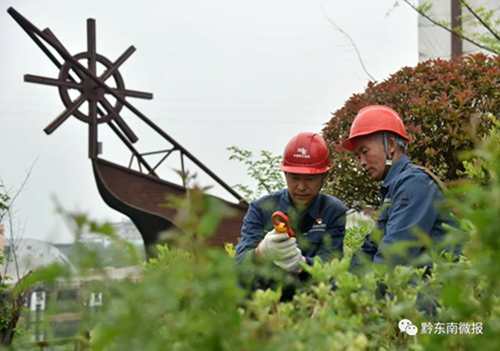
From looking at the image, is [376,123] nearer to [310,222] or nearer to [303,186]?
A: [303,186]

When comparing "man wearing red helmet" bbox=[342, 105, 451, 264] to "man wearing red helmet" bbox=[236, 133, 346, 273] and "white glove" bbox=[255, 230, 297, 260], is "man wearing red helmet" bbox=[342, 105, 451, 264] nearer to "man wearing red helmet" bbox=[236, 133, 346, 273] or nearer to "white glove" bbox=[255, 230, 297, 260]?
"man wearing red helmet" bbox=[236, 133, 346, 273]

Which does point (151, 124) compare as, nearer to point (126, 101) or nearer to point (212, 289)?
point (126, 101)

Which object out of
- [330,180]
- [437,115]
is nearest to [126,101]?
[330,180]

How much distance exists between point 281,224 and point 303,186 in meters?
0.67

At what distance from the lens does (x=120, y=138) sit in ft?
26.5

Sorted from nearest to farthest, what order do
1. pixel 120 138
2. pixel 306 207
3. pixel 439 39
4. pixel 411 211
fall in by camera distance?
pixel 411 211 < pixel 306 207 < pixel 120 138 < pixel 439 39

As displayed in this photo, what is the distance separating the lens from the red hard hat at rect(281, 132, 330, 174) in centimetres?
340

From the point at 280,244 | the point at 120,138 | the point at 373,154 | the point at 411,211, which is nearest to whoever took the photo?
the point at 280,244

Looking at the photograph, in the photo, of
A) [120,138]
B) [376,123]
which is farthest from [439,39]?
[376,123]

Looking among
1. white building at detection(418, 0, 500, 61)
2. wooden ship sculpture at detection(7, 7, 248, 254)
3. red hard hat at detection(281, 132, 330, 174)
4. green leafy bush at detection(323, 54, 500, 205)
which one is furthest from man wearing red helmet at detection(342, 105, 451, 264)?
white building at detection(418, 0, 500, 61)

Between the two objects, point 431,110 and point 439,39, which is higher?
point 439,39

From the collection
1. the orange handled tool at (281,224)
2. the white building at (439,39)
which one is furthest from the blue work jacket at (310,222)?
the white building at (439,39)

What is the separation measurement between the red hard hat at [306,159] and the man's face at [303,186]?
0.02 m

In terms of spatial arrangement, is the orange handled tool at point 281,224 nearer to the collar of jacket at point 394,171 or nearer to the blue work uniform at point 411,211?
the blue work uniform at point 411,211
